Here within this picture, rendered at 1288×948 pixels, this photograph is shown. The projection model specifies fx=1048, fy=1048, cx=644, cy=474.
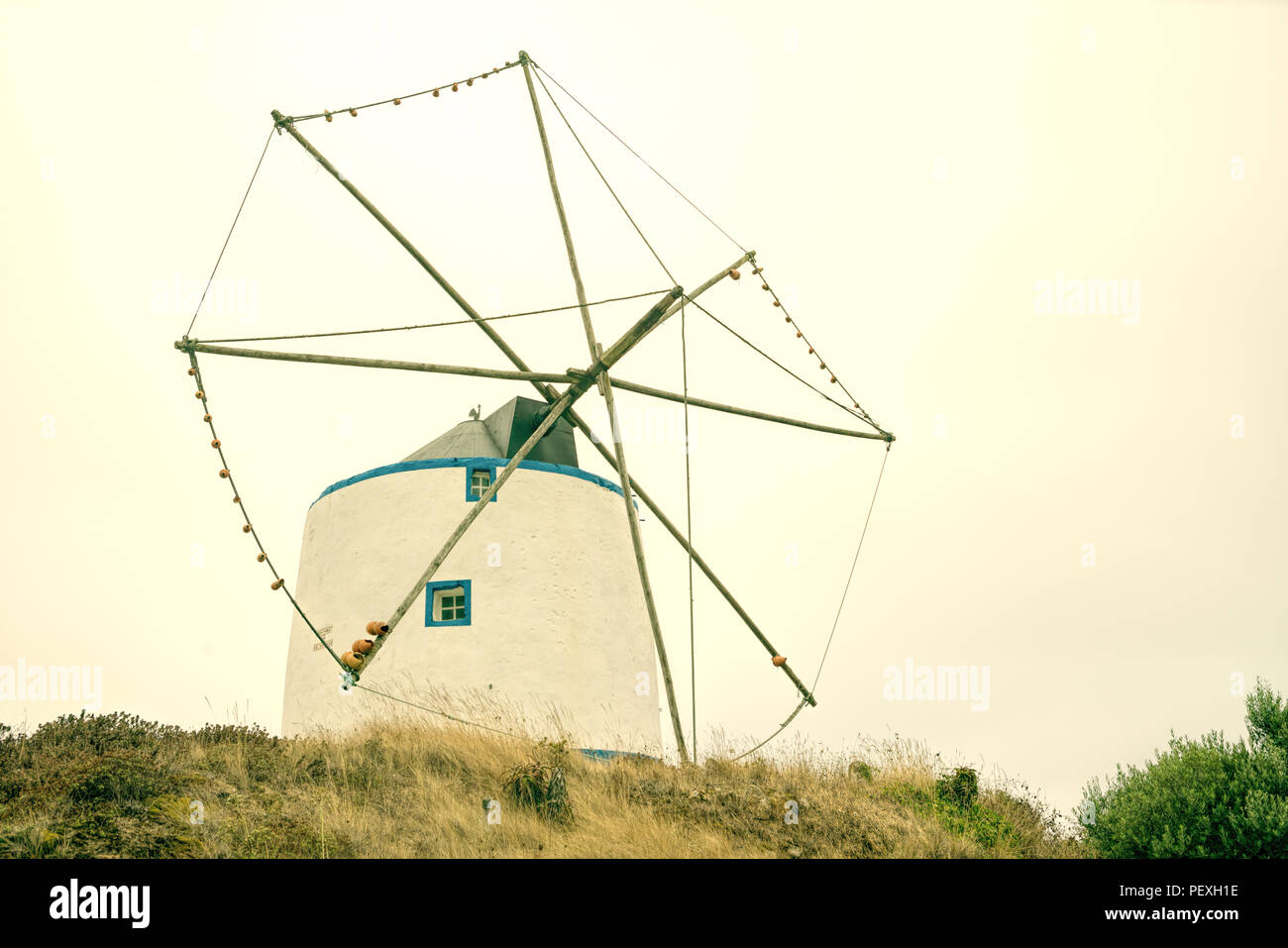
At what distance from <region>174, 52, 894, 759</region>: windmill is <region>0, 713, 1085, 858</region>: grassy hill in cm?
181

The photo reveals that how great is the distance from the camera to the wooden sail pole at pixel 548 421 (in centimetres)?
1370

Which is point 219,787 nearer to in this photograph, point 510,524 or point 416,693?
point 416,693

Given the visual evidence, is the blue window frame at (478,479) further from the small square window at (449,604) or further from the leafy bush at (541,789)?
the leafy bush at (541,789)

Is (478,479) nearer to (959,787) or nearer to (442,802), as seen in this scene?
(442,802)

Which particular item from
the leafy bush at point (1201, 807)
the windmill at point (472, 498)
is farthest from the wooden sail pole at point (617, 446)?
the leafy bush at point (1201, 807)

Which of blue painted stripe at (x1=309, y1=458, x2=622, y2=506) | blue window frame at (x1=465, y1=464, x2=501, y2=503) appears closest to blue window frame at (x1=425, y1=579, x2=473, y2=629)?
blue window frame at (x1=465, y1=464, x2=501, y2=503)

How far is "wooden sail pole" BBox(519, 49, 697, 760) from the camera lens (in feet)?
45.4

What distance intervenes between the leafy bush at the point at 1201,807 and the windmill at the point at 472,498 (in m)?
4.64

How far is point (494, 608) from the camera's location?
15.0m

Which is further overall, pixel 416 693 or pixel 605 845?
pixel 416 693

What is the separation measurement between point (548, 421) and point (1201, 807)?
10569 mm
